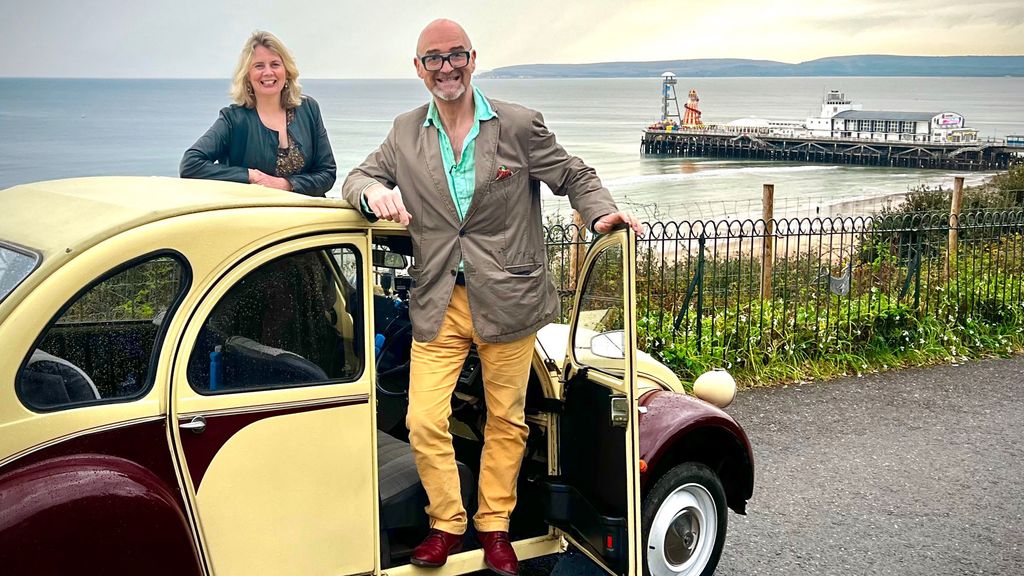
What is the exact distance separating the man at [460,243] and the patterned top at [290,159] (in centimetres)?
119

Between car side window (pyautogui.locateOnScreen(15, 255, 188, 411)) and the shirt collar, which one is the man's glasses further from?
car side window (pyautogui.locateOnScreen(15, 255, 188, 411))

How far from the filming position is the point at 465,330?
4082 mm

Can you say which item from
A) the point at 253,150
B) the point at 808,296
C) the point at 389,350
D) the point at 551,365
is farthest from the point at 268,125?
the point at 808,296

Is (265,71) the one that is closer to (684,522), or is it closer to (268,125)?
(268,125)

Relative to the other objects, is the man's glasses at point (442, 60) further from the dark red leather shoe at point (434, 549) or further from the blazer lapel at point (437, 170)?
the dark red leather shoe at point (434, 549)

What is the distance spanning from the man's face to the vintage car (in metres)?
0.59

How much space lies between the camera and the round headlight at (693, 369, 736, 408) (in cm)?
516

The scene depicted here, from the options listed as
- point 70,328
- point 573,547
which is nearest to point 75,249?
point 70,328

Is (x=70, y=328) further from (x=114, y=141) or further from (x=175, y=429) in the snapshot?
(x=114, y=141)

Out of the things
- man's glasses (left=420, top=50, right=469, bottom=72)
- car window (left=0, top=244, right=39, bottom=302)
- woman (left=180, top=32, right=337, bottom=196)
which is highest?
man's glasses (left=420, top=50, right=469, bottom=72)

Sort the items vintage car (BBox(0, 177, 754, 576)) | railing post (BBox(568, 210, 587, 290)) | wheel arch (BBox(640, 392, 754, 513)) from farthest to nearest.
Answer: railing post (BBox(568, 210, 587, 290))
wheel arch (BBox(640, 392, 754, 513))
vintage car (BBox(0, 177, 754, 576))

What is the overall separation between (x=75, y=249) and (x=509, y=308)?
63.8 inches

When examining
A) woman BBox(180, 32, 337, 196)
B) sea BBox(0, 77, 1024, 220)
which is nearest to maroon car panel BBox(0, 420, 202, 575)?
woman BBox(180, 32, 337, 196)

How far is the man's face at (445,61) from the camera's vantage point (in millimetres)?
3986
